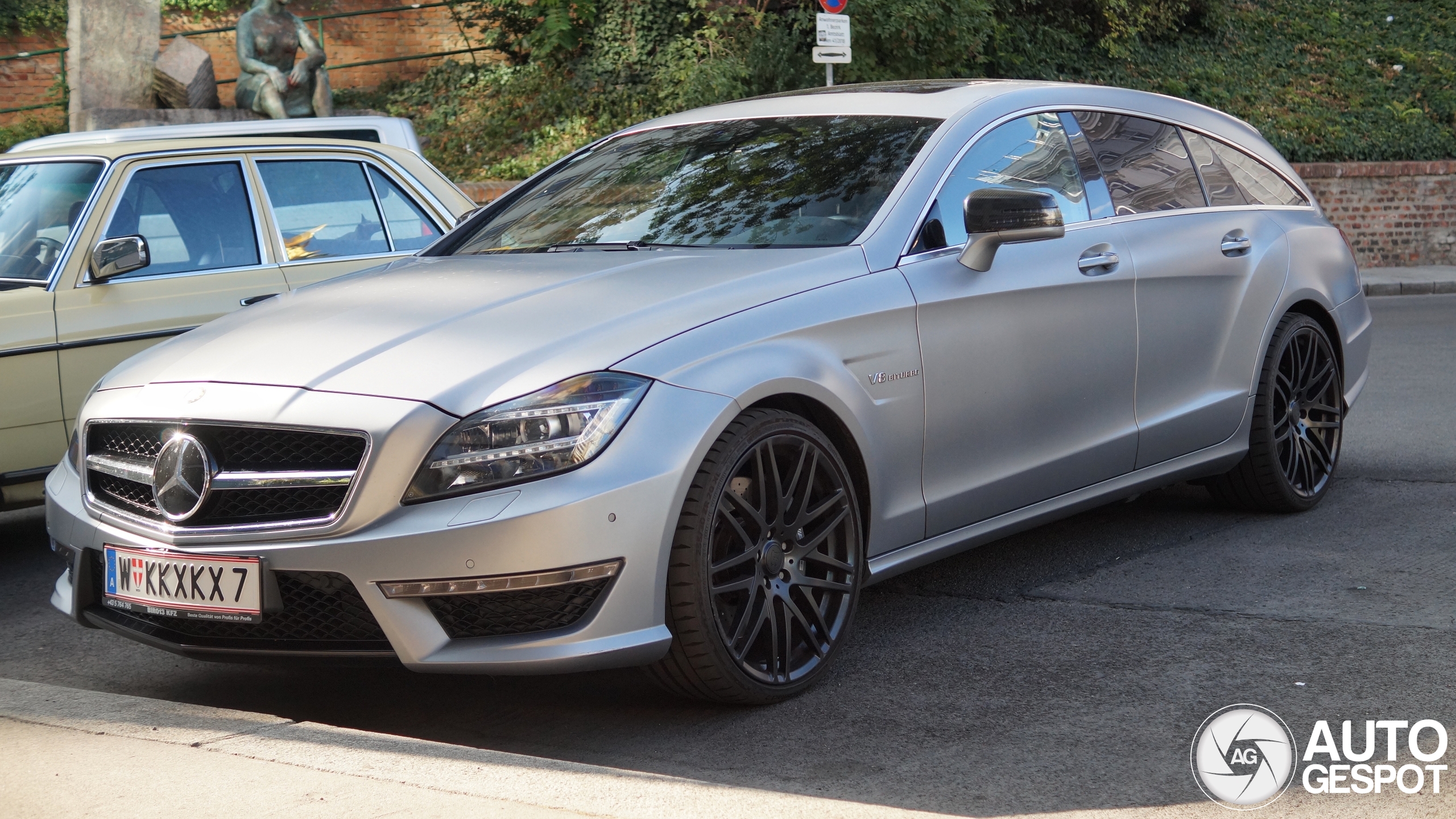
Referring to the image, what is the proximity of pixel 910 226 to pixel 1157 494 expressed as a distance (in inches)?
109

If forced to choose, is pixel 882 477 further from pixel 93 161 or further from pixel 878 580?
pixel 93 161

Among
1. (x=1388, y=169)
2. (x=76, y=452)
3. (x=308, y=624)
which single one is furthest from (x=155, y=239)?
(x=1388, y=169)

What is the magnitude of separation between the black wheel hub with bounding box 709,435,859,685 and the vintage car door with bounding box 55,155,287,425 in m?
3.31

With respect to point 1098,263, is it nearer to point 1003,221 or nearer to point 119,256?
point 1003,221

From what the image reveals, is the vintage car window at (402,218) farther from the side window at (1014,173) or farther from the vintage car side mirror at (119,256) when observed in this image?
the side window at (1014,173)

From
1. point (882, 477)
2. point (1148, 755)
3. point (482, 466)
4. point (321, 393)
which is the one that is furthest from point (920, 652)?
point (321, 393)

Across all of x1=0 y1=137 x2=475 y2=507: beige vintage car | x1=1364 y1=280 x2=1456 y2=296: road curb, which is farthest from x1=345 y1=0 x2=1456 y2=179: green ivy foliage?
x1=0 y1=137 x2=475 y2=507: beige vintage car

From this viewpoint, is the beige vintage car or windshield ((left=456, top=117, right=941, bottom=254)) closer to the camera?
windshield ((left=456, top=117, right=941, bottom=254))

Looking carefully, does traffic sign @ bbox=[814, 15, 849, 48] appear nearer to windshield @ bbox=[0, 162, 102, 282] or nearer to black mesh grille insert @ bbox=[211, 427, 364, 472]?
windshield @ bbox=[0, 162, 102, 282]

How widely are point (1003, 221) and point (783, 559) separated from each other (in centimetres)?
123

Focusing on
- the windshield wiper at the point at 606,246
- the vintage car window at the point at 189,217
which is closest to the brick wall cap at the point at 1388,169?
the vintage car window at the point at 189,217

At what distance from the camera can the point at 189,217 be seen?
21.8 feet

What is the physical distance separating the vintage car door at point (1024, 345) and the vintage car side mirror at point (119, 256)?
3314 mm

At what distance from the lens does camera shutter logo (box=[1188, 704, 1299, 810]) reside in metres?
3.35
